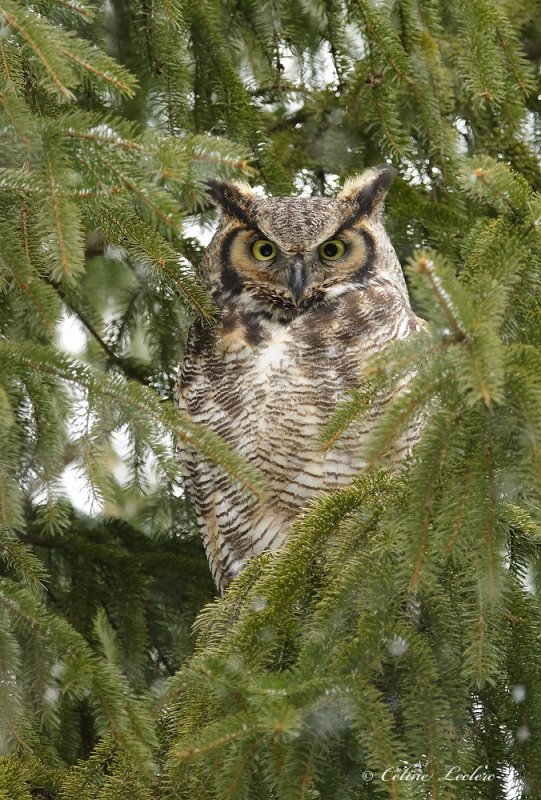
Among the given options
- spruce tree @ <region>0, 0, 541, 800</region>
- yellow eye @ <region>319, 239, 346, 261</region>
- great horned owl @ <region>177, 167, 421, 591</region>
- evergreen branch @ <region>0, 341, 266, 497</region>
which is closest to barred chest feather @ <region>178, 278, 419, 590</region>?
great horned owl @ <region>177, 167, 421, 591</region>

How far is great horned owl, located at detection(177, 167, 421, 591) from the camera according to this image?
8.48 ft

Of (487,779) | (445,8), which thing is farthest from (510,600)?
(445,8)

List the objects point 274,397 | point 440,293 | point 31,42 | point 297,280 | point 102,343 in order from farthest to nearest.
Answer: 1. point 102,343
2. point 297,280
3. point 274,397
4. point 31,42
5. point 440,293

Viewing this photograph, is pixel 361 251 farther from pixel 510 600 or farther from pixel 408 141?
pixel 510 600

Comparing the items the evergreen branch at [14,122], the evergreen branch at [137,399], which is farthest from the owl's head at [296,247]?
the evergreen branch at [14,122]

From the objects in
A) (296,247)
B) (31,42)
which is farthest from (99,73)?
(296,247)

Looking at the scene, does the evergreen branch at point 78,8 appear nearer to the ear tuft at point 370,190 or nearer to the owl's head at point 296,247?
the owl's head at point 296,247

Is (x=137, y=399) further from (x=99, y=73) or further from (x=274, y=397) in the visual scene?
(x=274, y=397)

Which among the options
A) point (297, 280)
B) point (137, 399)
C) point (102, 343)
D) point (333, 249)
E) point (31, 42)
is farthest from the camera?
point (102, 343)

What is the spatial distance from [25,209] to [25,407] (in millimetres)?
390

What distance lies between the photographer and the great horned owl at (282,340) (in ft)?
Answer: 8.48

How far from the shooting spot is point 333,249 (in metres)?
2.83

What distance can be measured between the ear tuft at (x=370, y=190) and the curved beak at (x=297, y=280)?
12.0 inches

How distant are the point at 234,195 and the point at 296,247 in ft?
1.00
